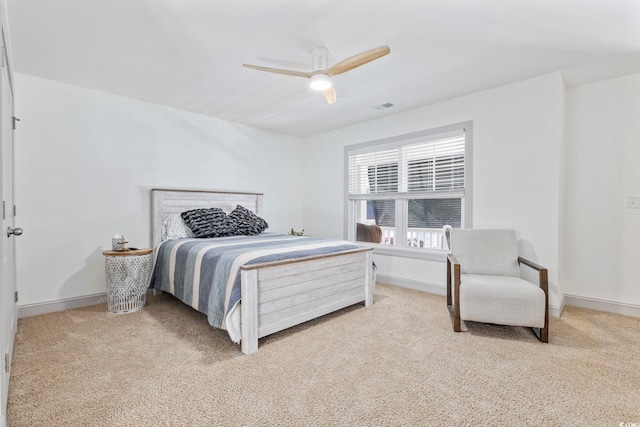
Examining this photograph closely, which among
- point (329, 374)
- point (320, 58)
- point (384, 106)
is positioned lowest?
point (329, 374)

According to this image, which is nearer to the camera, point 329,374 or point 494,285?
point 329,374

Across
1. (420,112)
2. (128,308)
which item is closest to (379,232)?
(420,112)

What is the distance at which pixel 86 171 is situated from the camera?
3297 millimetres

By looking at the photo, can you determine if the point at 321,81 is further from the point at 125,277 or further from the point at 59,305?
the point at 59,305

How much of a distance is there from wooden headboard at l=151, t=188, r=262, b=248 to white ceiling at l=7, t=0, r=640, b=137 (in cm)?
120

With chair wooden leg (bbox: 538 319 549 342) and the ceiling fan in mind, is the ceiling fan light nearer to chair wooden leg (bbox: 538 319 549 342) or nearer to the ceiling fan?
the ceiling fan

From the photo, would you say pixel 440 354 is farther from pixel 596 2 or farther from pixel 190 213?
pixel 190 213

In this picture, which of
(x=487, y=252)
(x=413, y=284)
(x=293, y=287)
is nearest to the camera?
(x=293, y=287)

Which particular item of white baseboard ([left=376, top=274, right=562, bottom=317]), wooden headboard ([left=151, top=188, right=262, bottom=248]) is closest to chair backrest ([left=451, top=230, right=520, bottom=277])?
white baseboard ([left=376, top=274, right=562, bottom=317])

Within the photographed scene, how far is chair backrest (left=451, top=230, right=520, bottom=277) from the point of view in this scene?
9.68 ft

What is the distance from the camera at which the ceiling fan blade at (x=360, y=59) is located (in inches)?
85.5

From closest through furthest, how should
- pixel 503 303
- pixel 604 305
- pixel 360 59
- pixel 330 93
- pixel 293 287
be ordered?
pixel 360 59, pixel 503 303, pixel 293 287, pixel 330 93, pixel 604 305

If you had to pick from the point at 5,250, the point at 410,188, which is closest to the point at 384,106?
the point at 410,188

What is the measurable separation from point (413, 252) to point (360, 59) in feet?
8.41
